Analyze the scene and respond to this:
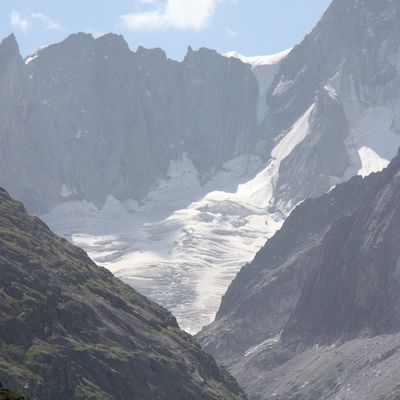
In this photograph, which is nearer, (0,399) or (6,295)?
(0,399)

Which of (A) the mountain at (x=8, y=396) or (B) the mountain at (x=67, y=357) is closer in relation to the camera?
(A) the mountain at (x=8, y=396)

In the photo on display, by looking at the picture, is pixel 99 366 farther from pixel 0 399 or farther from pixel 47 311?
pixel 0 399

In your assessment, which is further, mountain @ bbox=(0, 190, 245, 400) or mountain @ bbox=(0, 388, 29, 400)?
mountain @ bbox=(0, 190, 245, 400)

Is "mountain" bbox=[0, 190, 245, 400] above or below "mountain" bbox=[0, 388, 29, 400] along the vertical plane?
above

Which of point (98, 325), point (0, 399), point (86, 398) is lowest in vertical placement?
point (0, 399)

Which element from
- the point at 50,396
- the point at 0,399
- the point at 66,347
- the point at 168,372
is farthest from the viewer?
the point at 168,372

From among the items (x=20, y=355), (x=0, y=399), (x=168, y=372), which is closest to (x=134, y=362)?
(x=168, y=372)

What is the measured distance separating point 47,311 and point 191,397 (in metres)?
19.1

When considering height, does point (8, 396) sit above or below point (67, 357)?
below

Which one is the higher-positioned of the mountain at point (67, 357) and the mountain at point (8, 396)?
the mountain at point (67, 357)

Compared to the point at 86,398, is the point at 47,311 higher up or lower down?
higher up

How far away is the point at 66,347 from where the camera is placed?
611 ft

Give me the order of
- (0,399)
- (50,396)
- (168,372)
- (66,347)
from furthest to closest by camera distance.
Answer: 1. (168,372)
2. (66,347)
3. (50,396)
4. (0,399)

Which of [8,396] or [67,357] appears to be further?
Result: [67,357]
